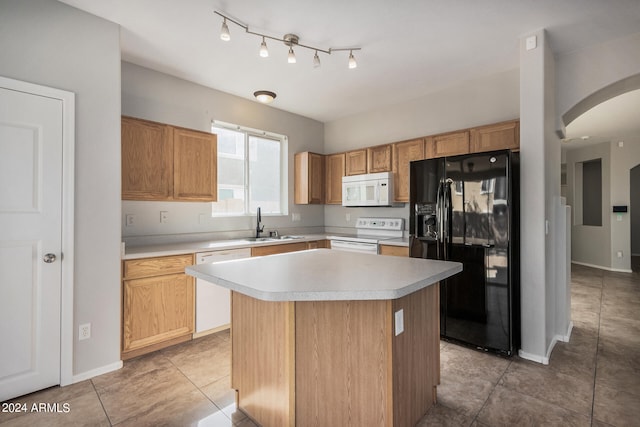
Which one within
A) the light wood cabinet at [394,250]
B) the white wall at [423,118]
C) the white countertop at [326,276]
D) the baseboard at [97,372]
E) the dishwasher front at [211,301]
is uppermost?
the white wall at [423,118]

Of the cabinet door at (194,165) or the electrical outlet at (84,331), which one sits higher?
the cabinet door at (194,165)

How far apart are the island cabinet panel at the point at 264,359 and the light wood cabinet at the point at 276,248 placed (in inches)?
63.7

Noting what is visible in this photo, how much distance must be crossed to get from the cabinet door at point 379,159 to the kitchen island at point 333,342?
2630mm

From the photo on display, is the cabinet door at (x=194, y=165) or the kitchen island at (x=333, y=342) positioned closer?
the kitchen island at (x=333, y=342)

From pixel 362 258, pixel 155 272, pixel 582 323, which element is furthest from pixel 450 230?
pixel 155 272

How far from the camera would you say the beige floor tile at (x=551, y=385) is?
202cm

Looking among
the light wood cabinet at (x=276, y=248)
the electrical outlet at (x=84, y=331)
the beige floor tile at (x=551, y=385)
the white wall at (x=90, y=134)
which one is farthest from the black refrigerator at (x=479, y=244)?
the electrical outlet at (x=84, y=331)

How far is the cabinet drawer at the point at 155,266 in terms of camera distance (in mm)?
2613

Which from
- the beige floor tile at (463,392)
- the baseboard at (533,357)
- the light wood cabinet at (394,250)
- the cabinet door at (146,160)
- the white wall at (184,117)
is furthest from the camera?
the light wood cabinet at (394,250)

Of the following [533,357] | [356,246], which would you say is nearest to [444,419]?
[533,357]

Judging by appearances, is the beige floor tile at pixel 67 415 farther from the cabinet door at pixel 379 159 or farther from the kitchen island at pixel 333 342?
the cabinet door at pixel 379 159

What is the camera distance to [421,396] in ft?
6.05

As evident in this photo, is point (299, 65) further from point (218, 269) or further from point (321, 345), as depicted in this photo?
point (321, 345)

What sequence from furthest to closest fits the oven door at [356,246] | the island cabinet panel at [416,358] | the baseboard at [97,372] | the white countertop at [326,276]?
the oven door at [356,246]
the baseboard at [97,372]
the island cabinet panel at [416,358]
the white countertop at [326,276]
